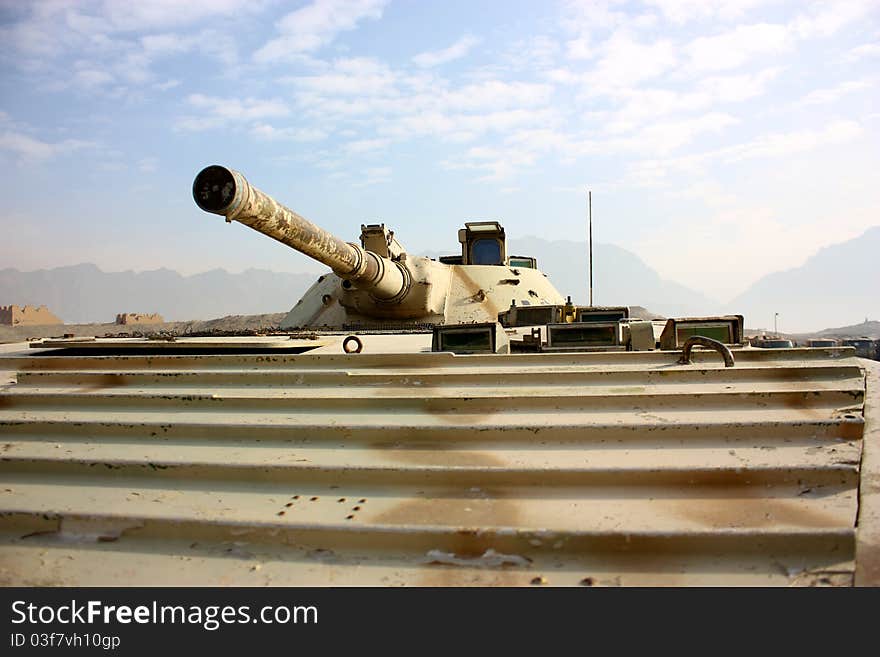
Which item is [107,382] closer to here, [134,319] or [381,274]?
[381,274]

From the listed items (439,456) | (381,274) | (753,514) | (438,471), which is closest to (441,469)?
(438,471)

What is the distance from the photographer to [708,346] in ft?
11.0

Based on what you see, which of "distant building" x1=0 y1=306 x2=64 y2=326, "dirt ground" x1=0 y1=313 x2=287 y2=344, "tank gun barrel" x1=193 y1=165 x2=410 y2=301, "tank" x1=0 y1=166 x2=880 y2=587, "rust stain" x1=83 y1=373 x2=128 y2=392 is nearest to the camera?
"tank" x1=0 y1=166 x2=880 y2=587

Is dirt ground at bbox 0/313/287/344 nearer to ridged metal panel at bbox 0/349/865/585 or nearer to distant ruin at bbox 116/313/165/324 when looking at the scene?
distant ruin at bbox 116/313/165/324

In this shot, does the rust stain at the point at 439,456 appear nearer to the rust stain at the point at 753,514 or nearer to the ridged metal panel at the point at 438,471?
the ridged metal panel at the point at 438,471

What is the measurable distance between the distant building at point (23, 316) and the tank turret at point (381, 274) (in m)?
26.5

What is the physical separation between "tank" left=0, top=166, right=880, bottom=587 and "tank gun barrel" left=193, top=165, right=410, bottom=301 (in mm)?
953

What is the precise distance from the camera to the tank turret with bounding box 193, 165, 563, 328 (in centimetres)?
452

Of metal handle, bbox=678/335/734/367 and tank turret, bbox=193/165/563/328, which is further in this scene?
tank turret, bbox=193/165/563/328

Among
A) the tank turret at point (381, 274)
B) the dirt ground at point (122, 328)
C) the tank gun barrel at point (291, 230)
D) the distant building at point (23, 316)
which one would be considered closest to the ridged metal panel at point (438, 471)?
the tank gun barrel at point (291, 230)

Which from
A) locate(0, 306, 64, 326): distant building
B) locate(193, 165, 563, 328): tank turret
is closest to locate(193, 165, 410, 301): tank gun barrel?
locate(193, 165, 563, 328): tank turret

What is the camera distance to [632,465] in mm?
2514
